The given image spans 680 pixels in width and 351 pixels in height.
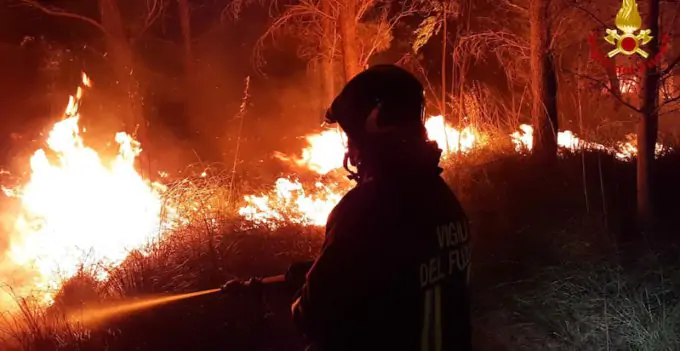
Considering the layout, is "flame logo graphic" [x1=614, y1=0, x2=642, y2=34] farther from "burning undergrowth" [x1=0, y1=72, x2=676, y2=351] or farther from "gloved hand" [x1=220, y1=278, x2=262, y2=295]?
"gloved hand" [x1=220, y1=278, x2=262, y2=295]

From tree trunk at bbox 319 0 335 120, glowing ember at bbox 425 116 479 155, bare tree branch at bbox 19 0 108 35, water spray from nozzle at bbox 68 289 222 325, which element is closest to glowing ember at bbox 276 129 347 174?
tree trunk at bbox 319 0 335 120

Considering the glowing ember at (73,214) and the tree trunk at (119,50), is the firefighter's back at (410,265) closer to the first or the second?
the glowing ember at (73,214)

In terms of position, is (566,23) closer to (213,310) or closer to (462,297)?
(213,310)

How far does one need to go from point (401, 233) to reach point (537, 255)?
12.1 feet

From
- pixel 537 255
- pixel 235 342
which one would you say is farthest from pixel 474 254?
pixel 235 342

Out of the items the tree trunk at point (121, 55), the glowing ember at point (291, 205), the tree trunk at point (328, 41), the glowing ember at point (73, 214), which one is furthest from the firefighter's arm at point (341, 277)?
the tree trunk at point (121, 55)

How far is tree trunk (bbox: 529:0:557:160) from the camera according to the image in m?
8.21

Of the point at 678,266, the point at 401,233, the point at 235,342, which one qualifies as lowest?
the point at 235,342

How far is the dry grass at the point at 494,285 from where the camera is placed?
4.38 meters

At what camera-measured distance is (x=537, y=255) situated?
5336mm

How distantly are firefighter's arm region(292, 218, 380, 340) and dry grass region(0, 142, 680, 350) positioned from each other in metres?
2.75

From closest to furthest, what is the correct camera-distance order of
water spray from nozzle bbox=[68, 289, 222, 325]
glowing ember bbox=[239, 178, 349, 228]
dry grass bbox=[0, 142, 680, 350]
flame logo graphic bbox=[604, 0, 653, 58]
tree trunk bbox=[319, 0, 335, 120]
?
1. dry grass bbox=[0, 142, 680, 350]
2. water spray from nozzle bbox=[68, 289, 222, 325]
3. flame logo graphic bbox=[604, 0, 653, 58]
4. glowing ember bbox=[239, 178, 349, 228]
5. tree trunk bbox=[319, 0, 335, 120]

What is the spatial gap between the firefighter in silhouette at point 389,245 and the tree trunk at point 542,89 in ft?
21.3

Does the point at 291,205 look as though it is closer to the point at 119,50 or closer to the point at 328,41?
the point at 328,41
